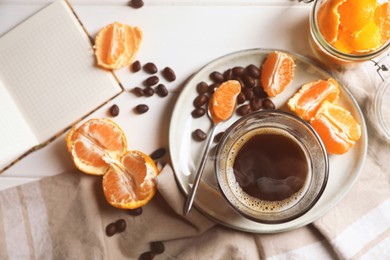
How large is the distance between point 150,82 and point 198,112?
171 millimetres

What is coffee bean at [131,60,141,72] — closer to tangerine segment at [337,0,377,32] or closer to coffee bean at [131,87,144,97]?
coffee bean at [131,87,144,97]

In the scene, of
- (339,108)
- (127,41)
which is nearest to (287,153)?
(339,108)

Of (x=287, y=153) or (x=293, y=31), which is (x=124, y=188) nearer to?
(x=287, y=153)

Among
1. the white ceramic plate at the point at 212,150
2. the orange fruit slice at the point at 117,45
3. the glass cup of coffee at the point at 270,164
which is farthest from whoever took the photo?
the orange fruit slice at the point at 117,45

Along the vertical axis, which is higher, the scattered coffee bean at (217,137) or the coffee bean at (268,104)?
the coffee bean at (268,104)

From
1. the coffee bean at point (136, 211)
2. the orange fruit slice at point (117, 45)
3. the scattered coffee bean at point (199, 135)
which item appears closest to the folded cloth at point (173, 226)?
the coffee bean at point (136, 211)

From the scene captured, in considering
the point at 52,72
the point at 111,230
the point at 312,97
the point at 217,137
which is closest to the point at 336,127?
the point at 312,97

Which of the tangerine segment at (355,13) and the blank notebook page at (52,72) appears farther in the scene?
the blank notebook page at (52,72)

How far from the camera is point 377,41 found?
1.43 m

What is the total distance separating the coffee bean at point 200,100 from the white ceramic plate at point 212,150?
0.06ft

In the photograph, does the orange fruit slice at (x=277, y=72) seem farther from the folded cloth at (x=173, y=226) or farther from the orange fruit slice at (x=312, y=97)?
the folded cloth at (x=173, y=226)

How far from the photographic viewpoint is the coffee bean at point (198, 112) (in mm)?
1458

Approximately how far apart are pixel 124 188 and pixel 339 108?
2.08 ft

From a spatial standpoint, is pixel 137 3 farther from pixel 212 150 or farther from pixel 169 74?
pixel 212 150
